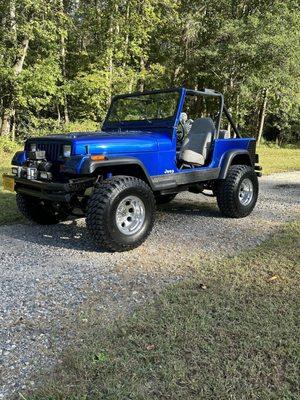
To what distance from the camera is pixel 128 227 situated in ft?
15.5

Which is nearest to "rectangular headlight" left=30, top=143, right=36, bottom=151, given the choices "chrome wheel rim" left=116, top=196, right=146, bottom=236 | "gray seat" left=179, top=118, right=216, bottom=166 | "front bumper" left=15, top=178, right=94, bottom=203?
"front bumper" left=15, top=178, right=94, bottom=203

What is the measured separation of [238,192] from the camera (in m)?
6.12

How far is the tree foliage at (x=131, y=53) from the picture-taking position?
1487 centimetres

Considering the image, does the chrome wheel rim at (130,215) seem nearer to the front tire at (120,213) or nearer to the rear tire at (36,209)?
the front tire at (120,213)

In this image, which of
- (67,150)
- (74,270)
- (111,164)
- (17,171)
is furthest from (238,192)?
(17,171)

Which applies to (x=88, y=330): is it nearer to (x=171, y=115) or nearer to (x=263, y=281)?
(x=263, y=281)

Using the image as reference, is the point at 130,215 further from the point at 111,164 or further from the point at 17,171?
the point at 17,171

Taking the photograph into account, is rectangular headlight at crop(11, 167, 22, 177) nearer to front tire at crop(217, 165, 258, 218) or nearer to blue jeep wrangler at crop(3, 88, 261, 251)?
blue jeep wrangler at crop(3, 88, 261, 251)

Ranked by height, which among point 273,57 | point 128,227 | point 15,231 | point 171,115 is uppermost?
point 273,57

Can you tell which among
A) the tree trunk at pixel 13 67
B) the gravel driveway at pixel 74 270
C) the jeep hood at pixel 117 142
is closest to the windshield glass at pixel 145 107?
the jeep hood at pixel 117 142

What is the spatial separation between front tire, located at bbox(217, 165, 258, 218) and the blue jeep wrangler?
0.01 m

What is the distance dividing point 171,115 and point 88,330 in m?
3.32

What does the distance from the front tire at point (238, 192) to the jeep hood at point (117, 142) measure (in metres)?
1.31

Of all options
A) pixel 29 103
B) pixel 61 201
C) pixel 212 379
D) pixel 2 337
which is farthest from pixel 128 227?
pixel 29 103
